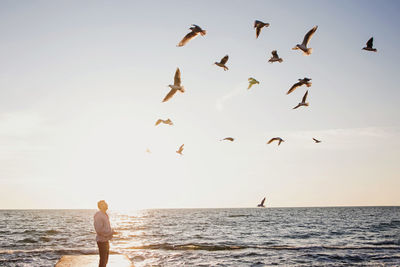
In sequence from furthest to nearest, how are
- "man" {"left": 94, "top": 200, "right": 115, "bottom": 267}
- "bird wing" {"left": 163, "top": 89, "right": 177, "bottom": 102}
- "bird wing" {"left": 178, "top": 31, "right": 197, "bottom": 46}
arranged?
1. "bird wing" {"left": 163, "top": 89, "right": 177, "bottom": 102}
2. "bird wing" {"left": 178, "top": 31, "right": 197, "bottom": 46}
3. "man" {"left": 94, "top": 200, "right": 115, "bottom": 267}

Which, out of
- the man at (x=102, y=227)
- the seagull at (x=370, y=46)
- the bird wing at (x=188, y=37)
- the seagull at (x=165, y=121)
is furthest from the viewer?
the seagull at (x=165, y=121)

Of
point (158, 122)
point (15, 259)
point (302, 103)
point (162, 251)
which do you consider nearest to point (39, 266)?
point (15, 259)

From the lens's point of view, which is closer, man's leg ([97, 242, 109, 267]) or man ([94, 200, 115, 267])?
man ([94, 200, 115, 267])

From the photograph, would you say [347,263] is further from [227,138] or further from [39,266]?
[39,266]

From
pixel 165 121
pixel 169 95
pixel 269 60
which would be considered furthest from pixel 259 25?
pixel 165 121

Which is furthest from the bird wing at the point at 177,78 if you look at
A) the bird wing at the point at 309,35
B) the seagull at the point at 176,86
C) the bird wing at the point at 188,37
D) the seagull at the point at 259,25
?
the bird wing at the point at 309,35

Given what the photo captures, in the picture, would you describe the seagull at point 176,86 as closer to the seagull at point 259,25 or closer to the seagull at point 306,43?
the seagull at point 259,25

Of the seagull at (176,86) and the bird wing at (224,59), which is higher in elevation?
the bird wing at (224,59)

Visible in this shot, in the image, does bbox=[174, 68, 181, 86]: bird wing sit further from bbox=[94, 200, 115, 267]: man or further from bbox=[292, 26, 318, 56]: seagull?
bbox=[94, 200, 115, 267]: man

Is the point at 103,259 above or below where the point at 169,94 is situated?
below

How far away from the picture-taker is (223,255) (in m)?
19.0

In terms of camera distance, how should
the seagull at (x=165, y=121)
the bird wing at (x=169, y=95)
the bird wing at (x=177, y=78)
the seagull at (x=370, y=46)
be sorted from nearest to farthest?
the bird wing at (x=169, y=95) → the bird wing at (x=177, y=78) → the seagull at (x=370, y=46) → the seagull at (x=165, y=121)

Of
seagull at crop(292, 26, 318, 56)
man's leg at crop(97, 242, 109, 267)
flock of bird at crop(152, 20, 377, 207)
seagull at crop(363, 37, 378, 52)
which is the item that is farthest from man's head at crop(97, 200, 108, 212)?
seagull at crop(363, 37, 378, 52)

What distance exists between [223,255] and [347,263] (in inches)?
254
